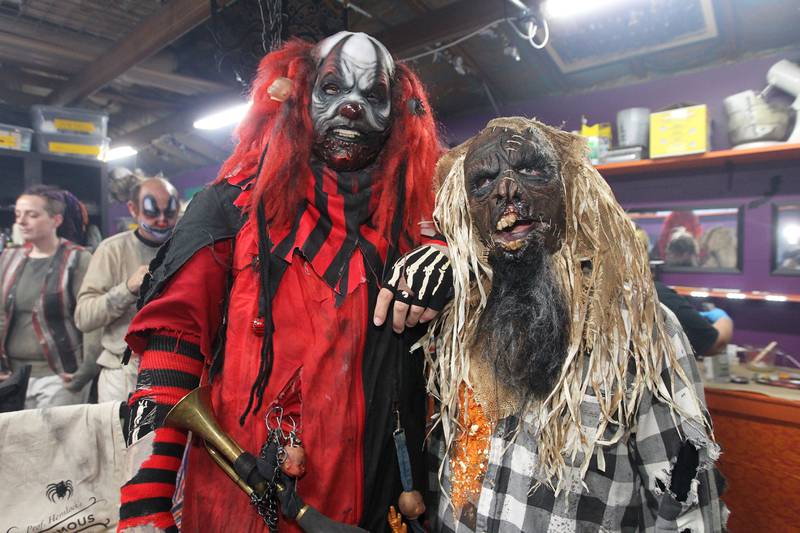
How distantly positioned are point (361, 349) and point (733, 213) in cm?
303

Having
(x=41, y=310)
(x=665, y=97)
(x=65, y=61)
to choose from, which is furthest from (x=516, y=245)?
(x=65, y=61)

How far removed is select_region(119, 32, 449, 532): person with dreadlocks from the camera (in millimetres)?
1021

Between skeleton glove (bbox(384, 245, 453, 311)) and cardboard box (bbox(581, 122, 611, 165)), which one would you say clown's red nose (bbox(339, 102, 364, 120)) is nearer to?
skeleton glove (bbox(384, 245, 453, 311))

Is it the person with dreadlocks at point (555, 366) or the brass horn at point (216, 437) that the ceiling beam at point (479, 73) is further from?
the brass horn at point (216, 437)

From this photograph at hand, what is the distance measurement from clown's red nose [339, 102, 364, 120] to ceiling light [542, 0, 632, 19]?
211cm

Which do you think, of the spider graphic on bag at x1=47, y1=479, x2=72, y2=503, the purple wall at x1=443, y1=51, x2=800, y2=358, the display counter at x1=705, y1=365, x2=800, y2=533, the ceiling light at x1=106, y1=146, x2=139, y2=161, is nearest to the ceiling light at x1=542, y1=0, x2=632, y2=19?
the purple wall at x1=443, y1=51, x2=800, y2=358

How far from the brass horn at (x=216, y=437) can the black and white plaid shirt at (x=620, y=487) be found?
0.50 m

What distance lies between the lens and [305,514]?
0.99 meters

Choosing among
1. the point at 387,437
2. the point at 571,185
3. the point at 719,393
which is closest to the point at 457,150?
the point at 571,185

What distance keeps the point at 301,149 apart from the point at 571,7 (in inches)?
98.2

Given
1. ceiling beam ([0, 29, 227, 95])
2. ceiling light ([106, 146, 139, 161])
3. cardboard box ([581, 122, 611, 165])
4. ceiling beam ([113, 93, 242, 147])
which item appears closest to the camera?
cardboard box ([581, 122, 611, 165])

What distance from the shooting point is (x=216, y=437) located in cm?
98

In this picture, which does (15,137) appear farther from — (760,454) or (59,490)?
(760,454)

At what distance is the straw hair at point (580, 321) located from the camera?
3.39ft
